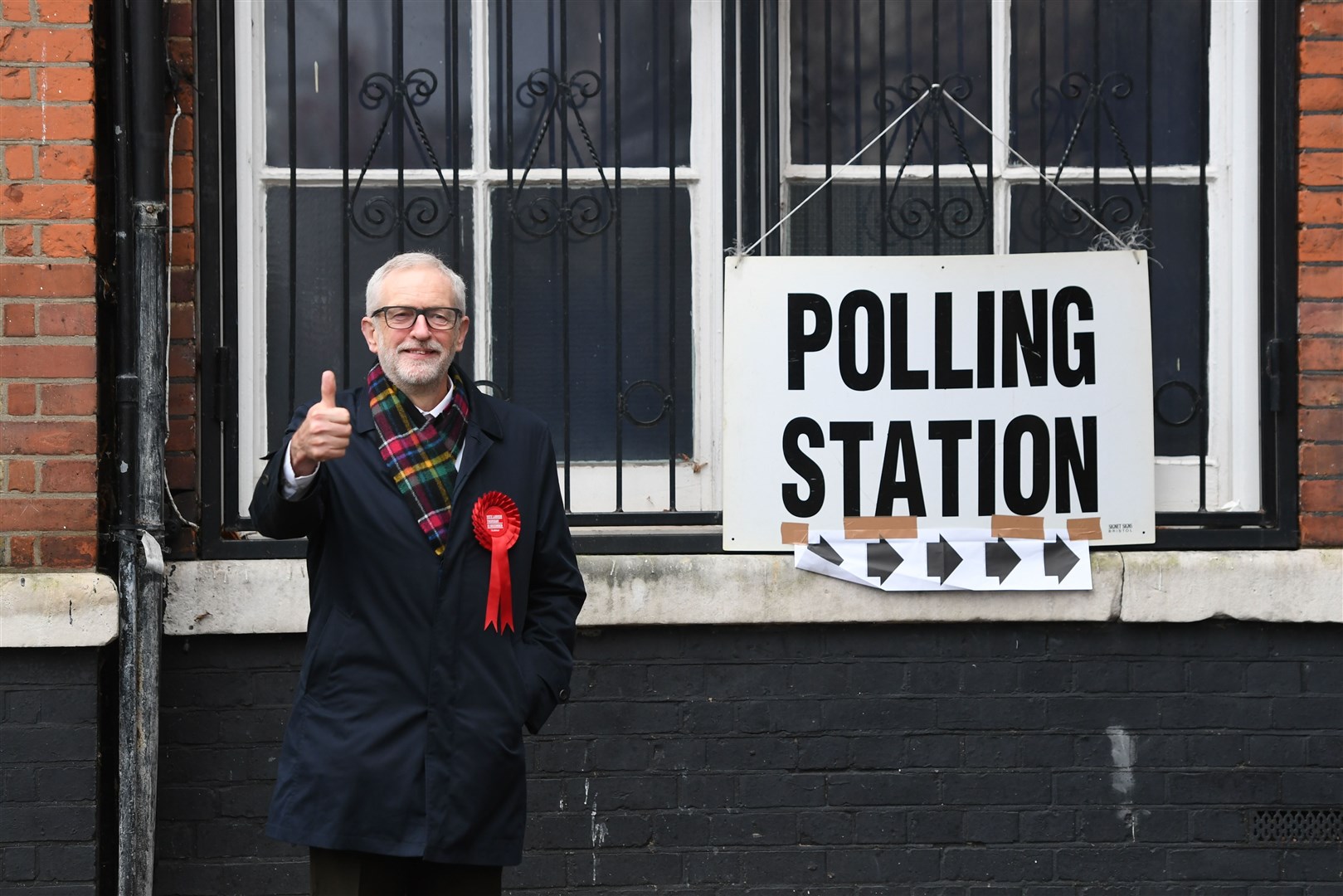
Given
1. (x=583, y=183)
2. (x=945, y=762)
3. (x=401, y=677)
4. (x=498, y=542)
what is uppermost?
(x=583, y=183)

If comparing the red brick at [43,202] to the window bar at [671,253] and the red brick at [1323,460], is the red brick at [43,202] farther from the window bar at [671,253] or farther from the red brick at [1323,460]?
the red brick at [1323,460]

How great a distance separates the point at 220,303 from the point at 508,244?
87cm

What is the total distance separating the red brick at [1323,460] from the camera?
4.54 meters

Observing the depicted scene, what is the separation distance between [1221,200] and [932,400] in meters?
1.12

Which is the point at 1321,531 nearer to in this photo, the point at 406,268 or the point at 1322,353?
the point at 1322,353

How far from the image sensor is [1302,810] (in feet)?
15.1

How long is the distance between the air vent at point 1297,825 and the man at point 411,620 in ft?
8.02

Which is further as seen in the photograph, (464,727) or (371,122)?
(371,122)

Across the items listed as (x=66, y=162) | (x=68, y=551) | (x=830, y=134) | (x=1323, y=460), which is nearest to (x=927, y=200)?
(x=830, y=134)

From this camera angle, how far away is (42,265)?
4.16 m

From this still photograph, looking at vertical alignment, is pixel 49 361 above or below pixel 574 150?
below

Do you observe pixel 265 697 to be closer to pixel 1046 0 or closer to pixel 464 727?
pixel 464 727

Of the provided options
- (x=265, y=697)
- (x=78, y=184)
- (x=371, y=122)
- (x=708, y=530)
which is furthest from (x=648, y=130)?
(x=265, y=697)

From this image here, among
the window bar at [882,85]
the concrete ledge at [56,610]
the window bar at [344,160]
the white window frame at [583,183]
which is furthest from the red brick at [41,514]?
the window bar at [882,85]
